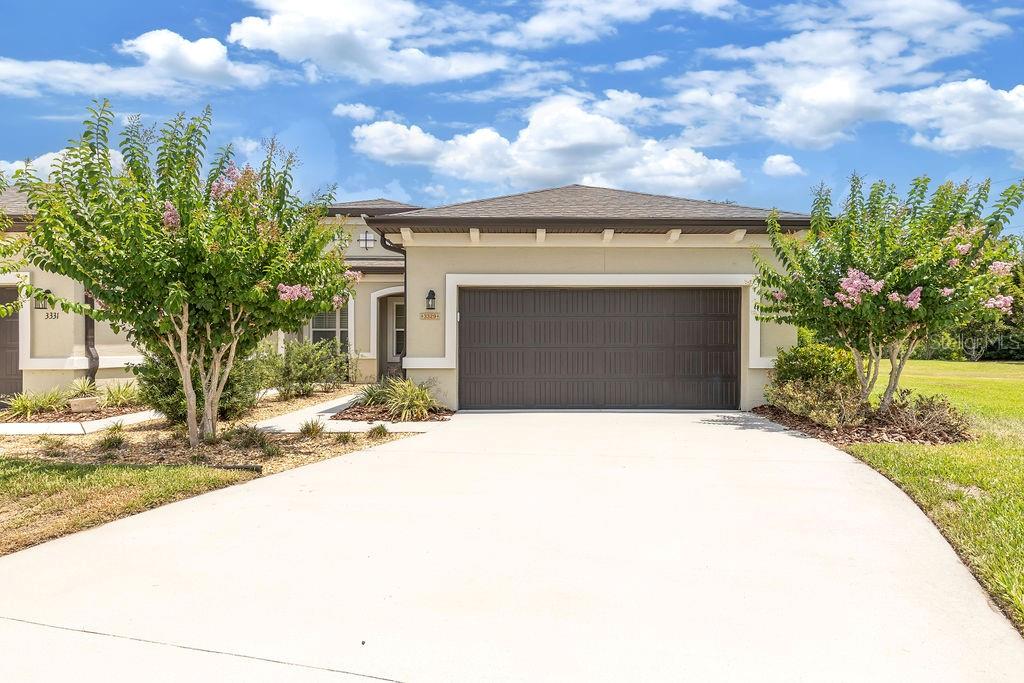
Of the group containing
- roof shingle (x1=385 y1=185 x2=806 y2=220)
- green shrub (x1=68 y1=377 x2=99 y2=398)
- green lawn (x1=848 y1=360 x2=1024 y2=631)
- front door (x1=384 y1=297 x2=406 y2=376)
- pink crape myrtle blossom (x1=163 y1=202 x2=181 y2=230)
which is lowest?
green lawn (x1=848 y1=360 x2=1024 y2=631)

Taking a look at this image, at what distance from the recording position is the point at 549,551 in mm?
4332

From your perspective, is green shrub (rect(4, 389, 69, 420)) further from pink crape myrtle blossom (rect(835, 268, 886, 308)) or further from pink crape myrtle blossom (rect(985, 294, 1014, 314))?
pink crape myrtle blossom (rect(985, 294, 1014, 314))

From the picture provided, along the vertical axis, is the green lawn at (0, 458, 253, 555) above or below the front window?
below

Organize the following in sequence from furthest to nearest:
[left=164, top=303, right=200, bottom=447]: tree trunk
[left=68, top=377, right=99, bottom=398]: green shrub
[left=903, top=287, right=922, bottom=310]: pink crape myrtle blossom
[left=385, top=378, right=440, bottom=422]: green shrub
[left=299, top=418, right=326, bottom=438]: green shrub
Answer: [left=68, top=377, right=99, bottom=398]: green shrub, [left=385, top=378, right=440, bottom=422]: green shrub, [left=299, top=418, right=326, bottom=438]: green shrub, [left=903, top=287, right=922, bottom=310]: pink crape myrtle blossom, [left=164, top=303, right=200, bottom=447]: tree trunk

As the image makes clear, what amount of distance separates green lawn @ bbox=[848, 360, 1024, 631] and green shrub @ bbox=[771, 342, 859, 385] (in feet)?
6.59

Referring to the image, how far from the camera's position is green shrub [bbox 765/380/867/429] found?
9.46 metres

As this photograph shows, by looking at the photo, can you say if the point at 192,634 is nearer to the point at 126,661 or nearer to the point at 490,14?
the point at 126,661

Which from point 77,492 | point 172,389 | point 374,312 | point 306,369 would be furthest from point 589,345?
Result: point 77,492

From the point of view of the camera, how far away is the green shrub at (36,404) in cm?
1134

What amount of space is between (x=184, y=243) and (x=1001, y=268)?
34.4 feet

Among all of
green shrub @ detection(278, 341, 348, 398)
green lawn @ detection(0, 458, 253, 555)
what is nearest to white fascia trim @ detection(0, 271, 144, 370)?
green shrub @ detection(278, 341, 348, 398)

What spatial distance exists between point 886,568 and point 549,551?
212 cm

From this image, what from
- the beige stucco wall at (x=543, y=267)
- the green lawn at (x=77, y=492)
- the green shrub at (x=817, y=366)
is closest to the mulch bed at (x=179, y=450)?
the green lawn at (x=77, y=492)

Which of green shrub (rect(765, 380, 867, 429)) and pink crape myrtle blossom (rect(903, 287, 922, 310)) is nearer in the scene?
pink crape myrtle blossom (rect(903, 287, 922, 310))
